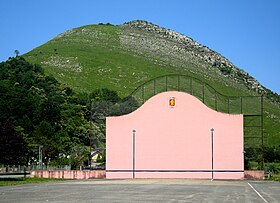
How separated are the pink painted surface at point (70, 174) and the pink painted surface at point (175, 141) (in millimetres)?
1144

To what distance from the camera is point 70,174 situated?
220 ft

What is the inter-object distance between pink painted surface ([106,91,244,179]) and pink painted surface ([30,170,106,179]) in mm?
1144

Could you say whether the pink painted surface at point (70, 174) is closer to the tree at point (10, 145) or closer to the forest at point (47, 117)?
the forest at point (47, 117)

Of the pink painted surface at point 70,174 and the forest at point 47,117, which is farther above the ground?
the forest at point 47,117

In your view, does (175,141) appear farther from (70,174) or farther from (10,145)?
(10,145)

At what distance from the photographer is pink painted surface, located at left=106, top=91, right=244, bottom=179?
67.1 m

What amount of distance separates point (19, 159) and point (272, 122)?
326 feet

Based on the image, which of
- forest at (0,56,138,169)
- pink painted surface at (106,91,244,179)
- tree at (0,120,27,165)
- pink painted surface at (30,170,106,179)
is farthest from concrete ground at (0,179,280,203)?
pink painted surface at (106,91,244,179)

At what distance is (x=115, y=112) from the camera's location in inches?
2904

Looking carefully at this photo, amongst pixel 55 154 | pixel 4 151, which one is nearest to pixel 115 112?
pixel 4 151

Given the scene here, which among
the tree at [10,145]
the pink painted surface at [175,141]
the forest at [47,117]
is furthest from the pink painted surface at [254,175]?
the tree at [10,145]

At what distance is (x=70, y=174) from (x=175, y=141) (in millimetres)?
12351

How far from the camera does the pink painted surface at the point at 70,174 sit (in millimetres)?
66062

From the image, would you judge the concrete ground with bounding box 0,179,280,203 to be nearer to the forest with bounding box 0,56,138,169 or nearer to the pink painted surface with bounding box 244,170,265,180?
the forest with bounding box 0,56,138,169
